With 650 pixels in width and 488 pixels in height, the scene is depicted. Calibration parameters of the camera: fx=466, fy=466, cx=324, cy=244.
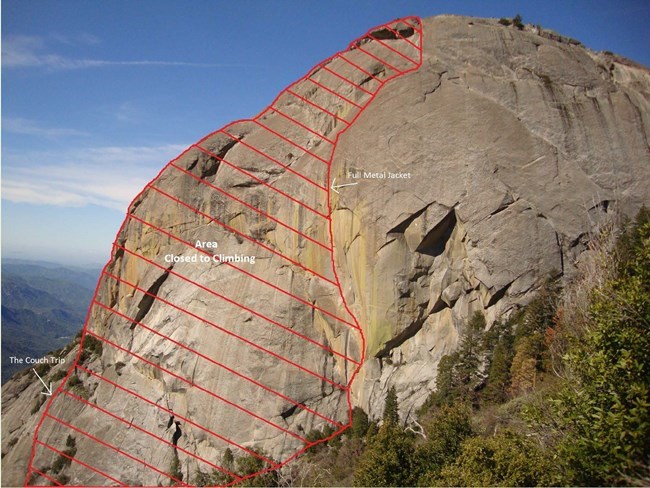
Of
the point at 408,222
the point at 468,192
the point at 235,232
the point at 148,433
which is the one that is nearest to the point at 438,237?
the point at 408,222

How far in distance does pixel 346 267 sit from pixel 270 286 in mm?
6431

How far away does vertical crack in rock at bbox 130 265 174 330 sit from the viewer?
39875mm

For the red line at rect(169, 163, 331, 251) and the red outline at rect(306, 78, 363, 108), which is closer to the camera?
the red line at rect(169, 163, 331, 251)

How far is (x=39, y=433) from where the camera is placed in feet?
130

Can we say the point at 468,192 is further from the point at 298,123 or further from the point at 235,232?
the point at 235,232

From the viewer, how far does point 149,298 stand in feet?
132

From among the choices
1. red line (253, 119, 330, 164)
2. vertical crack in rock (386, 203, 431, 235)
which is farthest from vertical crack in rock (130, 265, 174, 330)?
vertical crack in rock (386, 203, 431, 235)

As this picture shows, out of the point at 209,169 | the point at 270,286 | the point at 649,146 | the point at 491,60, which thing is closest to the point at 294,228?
the point at 270,286

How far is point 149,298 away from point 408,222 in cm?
2395

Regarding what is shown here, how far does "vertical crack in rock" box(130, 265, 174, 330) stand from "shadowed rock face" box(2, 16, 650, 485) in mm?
1794

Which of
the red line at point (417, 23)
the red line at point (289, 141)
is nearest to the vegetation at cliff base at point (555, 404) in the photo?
the red line at point (289, 141)

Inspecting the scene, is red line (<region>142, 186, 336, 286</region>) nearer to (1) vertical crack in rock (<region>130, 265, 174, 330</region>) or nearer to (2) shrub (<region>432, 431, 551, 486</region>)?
(1) vertical crack in rock (<region>130, 265, 174, 330</region>)

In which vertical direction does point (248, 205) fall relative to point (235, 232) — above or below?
above

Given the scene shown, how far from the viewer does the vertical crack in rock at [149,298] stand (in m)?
39.9
